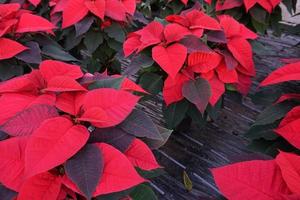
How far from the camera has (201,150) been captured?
1.56 m

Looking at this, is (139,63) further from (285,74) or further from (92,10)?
(285,74)

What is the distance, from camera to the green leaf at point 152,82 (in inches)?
49.3

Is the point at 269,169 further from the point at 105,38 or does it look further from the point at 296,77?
the point at 105,38

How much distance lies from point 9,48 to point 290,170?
0.89 meters

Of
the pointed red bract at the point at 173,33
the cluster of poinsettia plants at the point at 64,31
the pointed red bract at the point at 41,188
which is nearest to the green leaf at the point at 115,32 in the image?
the cluster of poinsettia plants at the point at 64,31

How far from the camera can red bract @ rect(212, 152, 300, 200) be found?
1.91ft

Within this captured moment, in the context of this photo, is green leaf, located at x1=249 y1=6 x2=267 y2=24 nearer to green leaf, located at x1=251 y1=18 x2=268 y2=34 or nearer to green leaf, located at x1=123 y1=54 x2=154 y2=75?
green leaf, located at x1=251 y1=18 x2=268 y2=34

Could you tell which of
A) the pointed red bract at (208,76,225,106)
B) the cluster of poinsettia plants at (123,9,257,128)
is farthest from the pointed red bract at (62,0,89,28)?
the pointed red bract at (208,76,225,106)

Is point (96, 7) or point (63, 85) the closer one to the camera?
point (63, 85)

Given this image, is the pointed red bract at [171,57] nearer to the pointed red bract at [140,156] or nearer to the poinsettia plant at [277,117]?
the poinsettia plant at [277,117]

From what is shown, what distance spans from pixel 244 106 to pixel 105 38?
82 centimetres

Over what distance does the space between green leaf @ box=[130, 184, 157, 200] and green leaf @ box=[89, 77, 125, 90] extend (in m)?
0.22

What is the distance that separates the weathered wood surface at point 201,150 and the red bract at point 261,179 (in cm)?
60

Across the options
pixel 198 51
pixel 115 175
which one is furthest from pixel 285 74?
pixel 115 175
